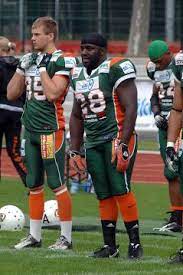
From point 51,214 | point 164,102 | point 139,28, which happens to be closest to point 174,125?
point 51,214

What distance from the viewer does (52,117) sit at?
10625 mm

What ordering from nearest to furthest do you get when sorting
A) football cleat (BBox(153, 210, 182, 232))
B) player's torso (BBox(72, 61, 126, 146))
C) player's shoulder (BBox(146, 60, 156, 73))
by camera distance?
player's torso (BBox(72, 61, 126, 146)), football cleat (BBox(153, 210, 182, 232)), player's shoulder (BBox(146, 60, 156, 73))

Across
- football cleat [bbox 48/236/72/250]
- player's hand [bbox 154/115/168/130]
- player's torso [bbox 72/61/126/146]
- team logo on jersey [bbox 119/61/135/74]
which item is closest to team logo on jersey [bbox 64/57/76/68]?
player's torso [bbox 72/61/126/146]

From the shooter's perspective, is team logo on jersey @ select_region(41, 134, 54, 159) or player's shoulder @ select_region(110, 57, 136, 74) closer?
player's shoulder @ select_region(110, 57, 136, 74)

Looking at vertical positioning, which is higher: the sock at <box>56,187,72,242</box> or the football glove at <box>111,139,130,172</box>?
the football glove at <box>111,139,130,172</box>

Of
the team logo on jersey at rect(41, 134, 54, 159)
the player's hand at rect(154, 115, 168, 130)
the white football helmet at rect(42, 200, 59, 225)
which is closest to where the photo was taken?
the team logo on jersey at rect(41, 134, 54, 159)

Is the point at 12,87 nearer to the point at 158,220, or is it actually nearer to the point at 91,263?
the point at 91,263

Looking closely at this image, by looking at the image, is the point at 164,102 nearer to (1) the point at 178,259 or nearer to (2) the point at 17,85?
(2) the point at 17,85

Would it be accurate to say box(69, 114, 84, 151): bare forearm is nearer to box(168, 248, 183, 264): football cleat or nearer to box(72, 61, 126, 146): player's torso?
box(72, 61, 126, 146): player's torso

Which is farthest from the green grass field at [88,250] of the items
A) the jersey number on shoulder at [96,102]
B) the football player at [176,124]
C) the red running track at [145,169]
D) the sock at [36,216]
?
the red running track at [145,169]

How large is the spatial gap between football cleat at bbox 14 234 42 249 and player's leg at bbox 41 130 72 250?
0.14 meters

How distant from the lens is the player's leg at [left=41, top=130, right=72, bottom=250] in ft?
34.6

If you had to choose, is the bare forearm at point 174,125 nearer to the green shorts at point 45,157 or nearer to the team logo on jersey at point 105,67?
the team logo on jersey at point 105,67

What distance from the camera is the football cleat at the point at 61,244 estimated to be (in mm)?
10523
